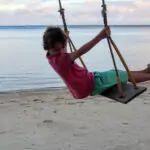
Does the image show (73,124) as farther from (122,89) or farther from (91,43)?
(91,43)

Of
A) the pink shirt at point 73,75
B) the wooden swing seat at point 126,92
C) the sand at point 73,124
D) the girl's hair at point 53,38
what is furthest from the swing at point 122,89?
the sand at point 73,124

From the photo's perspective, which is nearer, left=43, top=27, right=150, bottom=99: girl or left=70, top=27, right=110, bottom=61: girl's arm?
left=70, top=27, right=110, bottom=61: girl's arm

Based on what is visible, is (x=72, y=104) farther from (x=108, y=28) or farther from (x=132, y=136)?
(x=108, y=28)

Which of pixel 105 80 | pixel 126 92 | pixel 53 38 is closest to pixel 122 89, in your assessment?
pixel 126 92

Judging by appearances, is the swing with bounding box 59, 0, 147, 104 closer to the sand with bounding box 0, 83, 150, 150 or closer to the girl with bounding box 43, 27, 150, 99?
the girl with bounding box 43, 27, 150, 99

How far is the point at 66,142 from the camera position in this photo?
651cm

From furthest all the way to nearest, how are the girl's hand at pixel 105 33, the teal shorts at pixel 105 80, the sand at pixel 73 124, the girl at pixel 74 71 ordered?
1. the sand at pixel 73 124
2. the teal shorts at pixel 105 80
3. the girl at pixel 74 71
4. the girl's hand at pixel 105 33

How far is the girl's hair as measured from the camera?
468 centimetres

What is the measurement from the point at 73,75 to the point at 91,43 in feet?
1.26

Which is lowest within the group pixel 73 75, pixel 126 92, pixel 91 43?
pixel 126 92

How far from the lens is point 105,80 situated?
192 inches

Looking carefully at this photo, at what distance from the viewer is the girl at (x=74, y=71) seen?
4.63 meters

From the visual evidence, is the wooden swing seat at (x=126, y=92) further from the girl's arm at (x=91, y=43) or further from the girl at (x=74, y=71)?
the girl's arm at (x=91, y=43)

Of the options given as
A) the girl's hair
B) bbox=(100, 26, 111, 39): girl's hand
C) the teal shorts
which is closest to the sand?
the teal shorts
